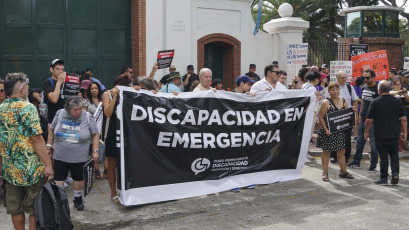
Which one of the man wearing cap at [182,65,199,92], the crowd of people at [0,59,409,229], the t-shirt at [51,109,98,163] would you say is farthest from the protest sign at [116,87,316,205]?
the man wearing cap at [182,65,199,92]

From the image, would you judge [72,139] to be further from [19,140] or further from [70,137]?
[19,140]

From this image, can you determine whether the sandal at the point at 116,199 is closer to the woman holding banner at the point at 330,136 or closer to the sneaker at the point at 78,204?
the sneaker at the point at 78,204

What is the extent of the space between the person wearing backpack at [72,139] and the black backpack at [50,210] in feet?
4.84

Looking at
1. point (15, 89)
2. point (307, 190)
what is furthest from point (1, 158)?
point (307, 190)

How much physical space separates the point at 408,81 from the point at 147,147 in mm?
9045

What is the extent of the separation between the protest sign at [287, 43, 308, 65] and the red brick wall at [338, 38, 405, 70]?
8021 millimetres

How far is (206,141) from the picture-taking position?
7359mm

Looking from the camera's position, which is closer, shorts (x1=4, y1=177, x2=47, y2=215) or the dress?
shorts (x1=4, y1=177, x2=47, y2=215)

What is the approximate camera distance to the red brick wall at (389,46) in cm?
1959

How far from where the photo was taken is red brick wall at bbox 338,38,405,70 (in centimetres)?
1959

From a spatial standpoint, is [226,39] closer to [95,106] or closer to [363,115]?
[363,115]

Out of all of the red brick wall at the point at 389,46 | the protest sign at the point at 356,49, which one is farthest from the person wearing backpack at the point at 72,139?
the red brick wall at the point at 389,46

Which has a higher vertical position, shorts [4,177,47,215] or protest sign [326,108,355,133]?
protest sign [326,108,355,133]

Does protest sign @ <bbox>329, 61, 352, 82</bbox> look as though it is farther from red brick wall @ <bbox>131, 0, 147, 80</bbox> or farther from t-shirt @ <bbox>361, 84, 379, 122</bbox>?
red brick wall @ <bbox>131, 0, 147, 80</bbox>
